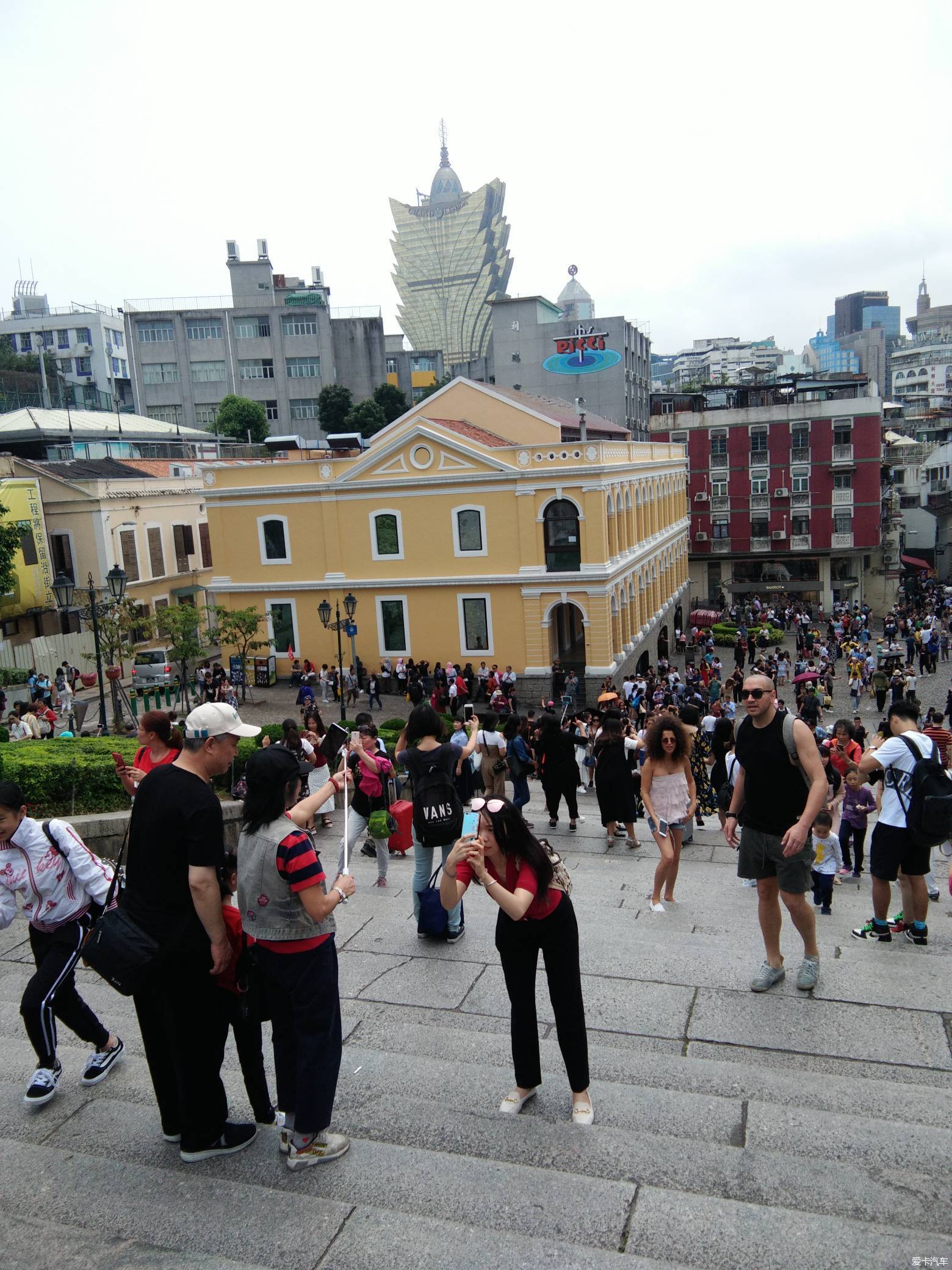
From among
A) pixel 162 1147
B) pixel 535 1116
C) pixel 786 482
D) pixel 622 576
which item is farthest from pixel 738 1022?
pixel 786 482

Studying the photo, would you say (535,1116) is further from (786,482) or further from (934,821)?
(786,482)

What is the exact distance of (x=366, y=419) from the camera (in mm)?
58562

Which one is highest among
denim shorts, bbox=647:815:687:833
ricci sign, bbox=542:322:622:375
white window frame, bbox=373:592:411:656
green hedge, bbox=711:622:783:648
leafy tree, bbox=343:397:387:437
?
ricci sign, bbox=542:322:622:375

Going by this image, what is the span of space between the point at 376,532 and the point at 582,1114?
2638cm

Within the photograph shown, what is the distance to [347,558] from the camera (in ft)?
98.5

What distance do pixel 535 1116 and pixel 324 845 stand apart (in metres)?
5.70

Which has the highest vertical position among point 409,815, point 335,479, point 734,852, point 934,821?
point 335,479

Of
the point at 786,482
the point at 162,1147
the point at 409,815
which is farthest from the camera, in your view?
the point at 786,482

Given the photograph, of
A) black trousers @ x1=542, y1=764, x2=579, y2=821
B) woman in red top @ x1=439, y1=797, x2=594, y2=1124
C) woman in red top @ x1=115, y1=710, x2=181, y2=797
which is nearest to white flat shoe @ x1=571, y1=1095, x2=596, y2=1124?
woman in red top @ x1=439, y1=797, x2=594, y2=1124

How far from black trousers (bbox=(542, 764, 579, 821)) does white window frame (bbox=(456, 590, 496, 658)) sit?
1855 cm

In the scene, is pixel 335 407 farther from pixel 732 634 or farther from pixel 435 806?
pixel 435 806

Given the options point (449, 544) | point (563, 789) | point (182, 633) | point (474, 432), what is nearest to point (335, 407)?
point (474, 432)

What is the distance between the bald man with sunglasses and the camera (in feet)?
16.7

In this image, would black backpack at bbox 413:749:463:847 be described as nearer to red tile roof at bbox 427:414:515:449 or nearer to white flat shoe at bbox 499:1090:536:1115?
white flat shoe at bbox 499:1090:536:1115
